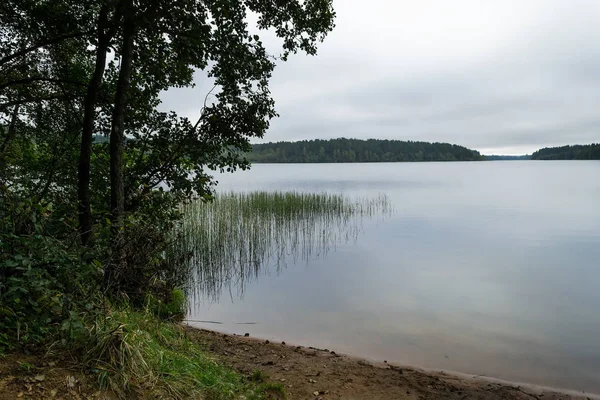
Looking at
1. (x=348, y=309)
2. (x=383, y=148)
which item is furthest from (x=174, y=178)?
(x=383, y=148)

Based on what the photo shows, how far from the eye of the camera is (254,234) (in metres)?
11.9

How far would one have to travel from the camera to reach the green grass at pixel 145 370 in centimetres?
256

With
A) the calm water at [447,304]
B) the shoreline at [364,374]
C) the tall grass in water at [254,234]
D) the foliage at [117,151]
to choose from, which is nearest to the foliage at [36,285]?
the foliage at [117,151]

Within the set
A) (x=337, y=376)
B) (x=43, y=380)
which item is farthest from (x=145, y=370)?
(x=337, y=376)

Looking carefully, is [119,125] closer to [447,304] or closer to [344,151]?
[447,304]

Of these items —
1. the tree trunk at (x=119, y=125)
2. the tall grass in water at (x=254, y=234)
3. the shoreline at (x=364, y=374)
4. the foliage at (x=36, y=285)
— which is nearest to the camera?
the foliage at (x=36, y=285)

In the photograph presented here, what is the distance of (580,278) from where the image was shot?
9.70m

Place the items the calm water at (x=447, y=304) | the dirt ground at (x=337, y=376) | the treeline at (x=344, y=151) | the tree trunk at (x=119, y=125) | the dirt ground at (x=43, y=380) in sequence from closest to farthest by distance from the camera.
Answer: the dirt ground at (x=43, y=380)
the dirt ground at (x=337, y=376)
the tree trunk at (x=119, y=125)
the calm water at (x=447, y=304)
the treeline at (x=344, y=151)

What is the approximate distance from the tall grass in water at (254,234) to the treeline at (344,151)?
354 feet

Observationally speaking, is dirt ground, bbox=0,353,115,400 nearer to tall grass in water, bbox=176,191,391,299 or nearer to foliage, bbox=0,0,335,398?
foliage, bbox=0,0,335,398

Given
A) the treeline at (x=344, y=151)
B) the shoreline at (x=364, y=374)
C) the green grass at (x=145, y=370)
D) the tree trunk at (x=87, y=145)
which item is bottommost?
the shoreline at (x=364, y=374)

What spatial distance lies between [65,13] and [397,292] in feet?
27.1

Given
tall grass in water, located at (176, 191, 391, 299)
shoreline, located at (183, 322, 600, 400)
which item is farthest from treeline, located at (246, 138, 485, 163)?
shoreline, located at (183, 322, 600, 400)

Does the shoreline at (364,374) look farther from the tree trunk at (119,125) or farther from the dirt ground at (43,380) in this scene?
the tree trunk at (119,125)
